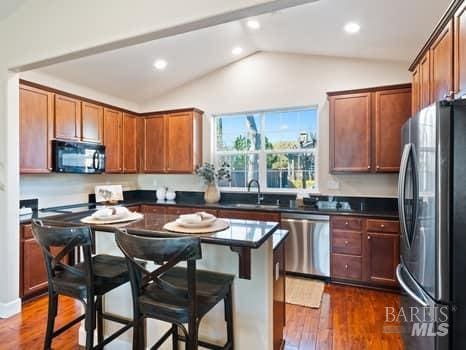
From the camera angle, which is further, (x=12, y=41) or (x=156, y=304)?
(x=12, y=41)

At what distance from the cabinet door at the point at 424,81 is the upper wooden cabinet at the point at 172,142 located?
3.12m

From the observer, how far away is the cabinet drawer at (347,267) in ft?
11.2

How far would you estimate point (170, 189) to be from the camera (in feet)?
17.2

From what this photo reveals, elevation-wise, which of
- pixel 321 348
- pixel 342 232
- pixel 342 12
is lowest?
pixel 321 348

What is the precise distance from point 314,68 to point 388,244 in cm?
259

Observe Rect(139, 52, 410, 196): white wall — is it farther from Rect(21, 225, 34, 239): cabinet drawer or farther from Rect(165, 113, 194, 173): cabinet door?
Rect(21, 225, 34, 239): cabinet drawer

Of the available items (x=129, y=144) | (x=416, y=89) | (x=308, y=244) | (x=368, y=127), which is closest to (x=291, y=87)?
(x=368, y=127)

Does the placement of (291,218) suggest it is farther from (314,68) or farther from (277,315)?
(314,68)

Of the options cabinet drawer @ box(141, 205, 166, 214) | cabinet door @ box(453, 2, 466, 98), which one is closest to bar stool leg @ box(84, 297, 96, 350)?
cabinet door @ box(453, 2, 466, 98)

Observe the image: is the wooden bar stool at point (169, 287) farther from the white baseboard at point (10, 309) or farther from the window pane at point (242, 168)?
the window pane at point (242, 168)

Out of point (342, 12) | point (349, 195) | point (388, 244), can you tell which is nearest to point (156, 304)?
point (388, 244)

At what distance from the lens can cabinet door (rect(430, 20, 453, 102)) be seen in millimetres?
2027

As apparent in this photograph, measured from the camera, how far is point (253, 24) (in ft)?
11.9

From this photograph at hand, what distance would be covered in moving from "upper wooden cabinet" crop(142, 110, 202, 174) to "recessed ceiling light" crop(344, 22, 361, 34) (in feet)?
8.25
